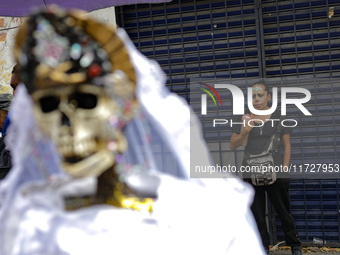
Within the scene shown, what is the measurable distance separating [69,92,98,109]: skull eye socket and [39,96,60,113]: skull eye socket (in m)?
0.04

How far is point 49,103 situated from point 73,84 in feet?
0.30

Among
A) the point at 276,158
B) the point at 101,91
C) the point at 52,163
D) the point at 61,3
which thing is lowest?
the point at 276,158

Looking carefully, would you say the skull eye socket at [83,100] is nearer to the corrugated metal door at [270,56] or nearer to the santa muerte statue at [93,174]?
the santa muerte statue at [93,174]

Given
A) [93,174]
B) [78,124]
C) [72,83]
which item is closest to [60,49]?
[72,83]

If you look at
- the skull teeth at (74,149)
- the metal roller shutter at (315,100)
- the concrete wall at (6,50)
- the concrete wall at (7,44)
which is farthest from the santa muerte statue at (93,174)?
the concrete wall at (6,50)

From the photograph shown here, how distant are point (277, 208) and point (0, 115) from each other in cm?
262

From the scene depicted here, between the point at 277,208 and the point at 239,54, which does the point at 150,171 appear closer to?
the point at 277,208

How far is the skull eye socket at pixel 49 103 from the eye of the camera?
1489 millimetres

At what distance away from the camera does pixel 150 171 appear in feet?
5.65

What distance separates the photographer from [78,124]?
147 centimetres

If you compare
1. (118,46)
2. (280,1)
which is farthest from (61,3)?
(280,1)

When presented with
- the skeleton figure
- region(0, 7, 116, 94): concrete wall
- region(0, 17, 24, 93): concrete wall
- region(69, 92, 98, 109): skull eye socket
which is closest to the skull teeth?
the skeleton figure

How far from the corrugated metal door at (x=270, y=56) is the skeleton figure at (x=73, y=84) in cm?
471

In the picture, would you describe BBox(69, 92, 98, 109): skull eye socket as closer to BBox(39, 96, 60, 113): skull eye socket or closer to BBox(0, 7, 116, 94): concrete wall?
BBox(39, 96, 60, 113): skull eye socket
